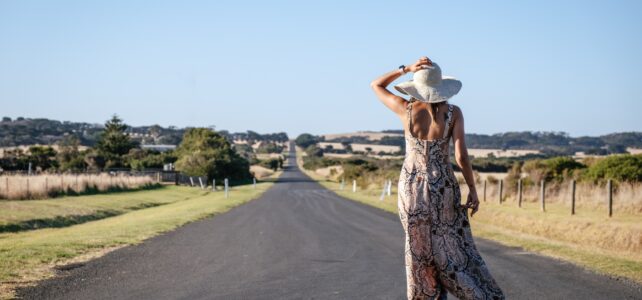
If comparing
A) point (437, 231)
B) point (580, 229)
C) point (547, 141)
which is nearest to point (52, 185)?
point (580, 229)

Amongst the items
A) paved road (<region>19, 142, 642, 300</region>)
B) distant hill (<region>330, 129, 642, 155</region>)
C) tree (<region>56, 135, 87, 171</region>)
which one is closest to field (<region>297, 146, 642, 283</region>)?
paved road (<region>19, 142, 642, 300</region>)

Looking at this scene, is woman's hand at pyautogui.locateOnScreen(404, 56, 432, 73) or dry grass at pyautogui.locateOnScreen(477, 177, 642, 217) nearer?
woman's hand at pyautogui.locateOnScreen(404, 56, 432, 73)

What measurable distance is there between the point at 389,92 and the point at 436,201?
1.12 m

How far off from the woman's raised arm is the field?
592 centimetres

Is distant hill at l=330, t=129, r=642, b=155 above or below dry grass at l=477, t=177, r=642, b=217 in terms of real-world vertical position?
above

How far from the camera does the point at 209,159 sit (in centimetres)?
7281

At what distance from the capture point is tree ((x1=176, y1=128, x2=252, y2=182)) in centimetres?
7162

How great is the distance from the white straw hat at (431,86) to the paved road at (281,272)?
336cm

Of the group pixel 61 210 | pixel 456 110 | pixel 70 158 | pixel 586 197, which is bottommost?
pixel 61 210

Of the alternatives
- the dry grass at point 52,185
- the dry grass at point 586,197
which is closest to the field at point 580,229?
the dry grass at point 586,197

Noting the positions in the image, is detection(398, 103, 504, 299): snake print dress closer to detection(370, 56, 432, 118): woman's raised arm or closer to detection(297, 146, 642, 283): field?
detection(370, 56, 432, 118): woman's raised arm

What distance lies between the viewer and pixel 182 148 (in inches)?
3575

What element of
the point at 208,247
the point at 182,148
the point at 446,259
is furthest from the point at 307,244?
the point at 182,148

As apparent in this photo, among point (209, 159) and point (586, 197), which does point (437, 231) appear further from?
point (209, 159)
